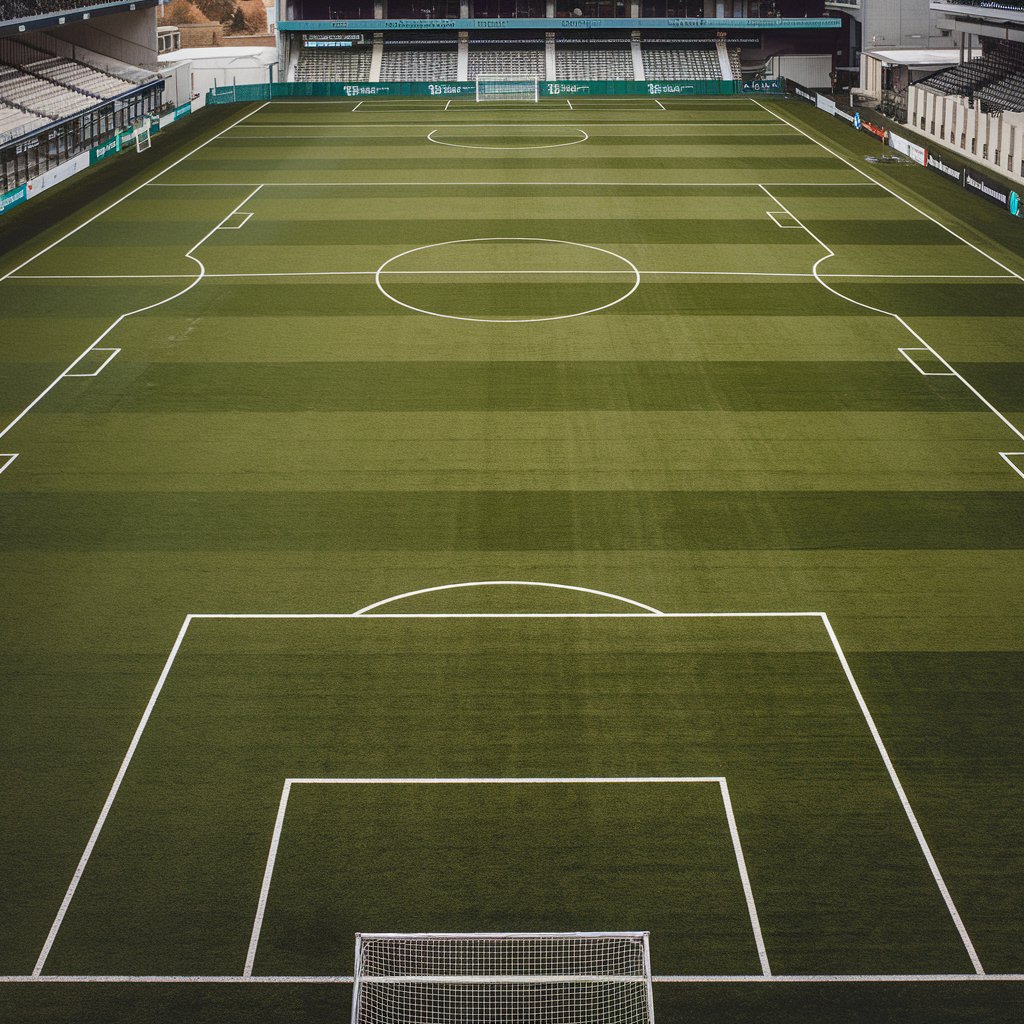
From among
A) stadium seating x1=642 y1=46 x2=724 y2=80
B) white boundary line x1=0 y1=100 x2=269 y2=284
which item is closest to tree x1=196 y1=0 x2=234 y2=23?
stadium seating x1=642 y1=46 x2=724 y2=80

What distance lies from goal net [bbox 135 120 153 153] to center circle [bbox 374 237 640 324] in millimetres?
22567

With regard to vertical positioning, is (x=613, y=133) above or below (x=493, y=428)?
above

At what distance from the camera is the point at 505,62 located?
269 ft

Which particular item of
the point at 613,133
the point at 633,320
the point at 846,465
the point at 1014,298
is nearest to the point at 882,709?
the point at 846,465

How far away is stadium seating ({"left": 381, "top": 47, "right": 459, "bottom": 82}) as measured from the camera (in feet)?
265

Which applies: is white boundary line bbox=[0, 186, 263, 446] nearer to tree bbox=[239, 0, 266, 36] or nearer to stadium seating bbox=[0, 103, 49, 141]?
stadium seating bbox=[0, 103, 49, 141]

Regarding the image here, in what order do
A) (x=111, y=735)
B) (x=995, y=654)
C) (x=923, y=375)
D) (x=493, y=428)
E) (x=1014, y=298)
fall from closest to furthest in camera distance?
(x=111, y=735) → (x=995, y=654) → (x=493, y=428) → (x=923, y=375) → (x=1014, y=298)

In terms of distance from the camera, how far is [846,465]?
928 inches

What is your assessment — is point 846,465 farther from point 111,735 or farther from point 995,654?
point 111,735

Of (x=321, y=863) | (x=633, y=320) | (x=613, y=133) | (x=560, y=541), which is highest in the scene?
(x=613, y=133)

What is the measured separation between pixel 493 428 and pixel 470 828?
12.1m

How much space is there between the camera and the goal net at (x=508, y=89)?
236ft

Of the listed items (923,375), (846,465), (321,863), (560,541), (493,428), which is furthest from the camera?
(923,375)

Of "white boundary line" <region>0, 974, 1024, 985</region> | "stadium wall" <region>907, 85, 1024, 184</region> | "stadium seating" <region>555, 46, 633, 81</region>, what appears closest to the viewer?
"white boundary line" <region>0, 974, 1024, 985</region>
